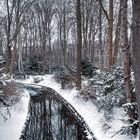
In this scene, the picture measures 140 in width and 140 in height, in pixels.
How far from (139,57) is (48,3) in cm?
3254

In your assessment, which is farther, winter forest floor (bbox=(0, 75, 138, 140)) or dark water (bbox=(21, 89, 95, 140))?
dark water (bbox=(21, 89, 95, 140))

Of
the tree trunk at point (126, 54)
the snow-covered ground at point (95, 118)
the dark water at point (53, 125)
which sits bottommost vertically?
the dark water at point (53, 125)

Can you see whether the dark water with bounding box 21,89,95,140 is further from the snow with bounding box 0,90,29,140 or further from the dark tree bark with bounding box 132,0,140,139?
the dark tree bark with bounding box 132,0,140,139

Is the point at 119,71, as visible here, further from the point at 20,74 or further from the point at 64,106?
the point at 20,74

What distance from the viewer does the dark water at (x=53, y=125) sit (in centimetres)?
893

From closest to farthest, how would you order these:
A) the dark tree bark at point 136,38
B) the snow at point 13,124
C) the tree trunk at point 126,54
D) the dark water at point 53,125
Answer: the dark tree bark at point 136,38
the tree trunk at point 126,54
the snow at point 13,124
the dark water at point 53,125

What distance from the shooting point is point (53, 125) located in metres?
10.4

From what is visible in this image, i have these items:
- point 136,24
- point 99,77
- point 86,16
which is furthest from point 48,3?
point 136,24

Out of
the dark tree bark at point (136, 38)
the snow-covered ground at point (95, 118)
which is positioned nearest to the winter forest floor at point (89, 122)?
the snow-covered ground at point (95, 118)

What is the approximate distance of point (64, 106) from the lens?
14672mm

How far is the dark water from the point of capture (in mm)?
8930

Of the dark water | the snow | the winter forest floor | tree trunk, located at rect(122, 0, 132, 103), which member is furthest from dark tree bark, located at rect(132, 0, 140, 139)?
the snow

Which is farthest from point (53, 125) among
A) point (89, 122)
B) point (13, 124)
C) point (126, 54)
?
point (126, 54)

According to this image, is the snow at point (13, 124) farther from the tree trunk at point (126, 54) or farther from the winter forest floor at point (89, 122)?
the tree trunk at point (126, 54)
